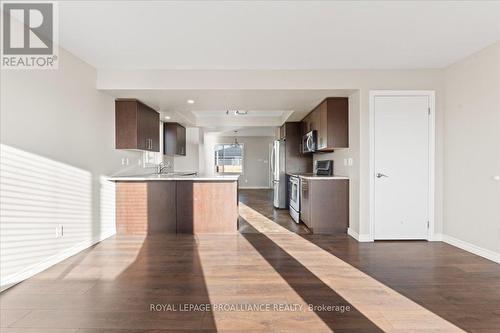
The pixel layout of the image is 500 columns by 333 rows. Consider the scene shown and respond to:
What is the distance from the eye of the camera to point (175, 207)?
4.29m

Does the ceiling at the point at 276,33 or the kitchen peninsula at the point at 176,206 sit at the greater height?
the ceiling at the point at 276,33

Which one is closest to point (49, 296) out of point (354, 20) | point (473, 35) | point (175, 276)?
point (175, 276)

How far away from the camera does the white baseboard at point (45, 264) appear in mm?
2436

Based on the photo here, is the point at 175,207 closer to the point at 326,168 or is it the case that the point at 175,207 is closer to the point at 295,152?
the point at 326,168

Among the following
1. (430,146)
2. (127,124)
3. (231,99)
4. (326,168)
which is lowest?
(326,168)

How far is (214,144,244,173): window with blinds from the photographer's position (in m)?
12.1

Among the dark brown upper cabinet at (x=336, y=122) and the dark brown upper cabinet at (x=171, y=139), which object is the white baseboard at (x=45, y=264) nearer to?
the dark brown upper cabinet at (x=171, y=139)

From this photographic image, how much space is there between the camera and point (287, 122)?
6.61 meters

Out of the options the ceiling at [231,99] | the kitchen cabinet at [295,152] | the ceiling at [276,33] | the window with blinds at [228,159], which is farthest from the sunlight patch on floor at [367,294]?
the window with blinds at [228,159]

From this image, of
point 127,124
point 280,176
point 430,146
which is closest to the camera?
point 430,146

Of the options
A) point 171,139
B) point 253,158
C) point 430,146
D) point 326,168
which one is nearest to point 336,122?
point 326,168

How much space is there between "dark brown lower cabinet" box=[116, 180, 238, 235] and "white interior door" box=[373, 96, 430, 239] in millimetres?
2151
